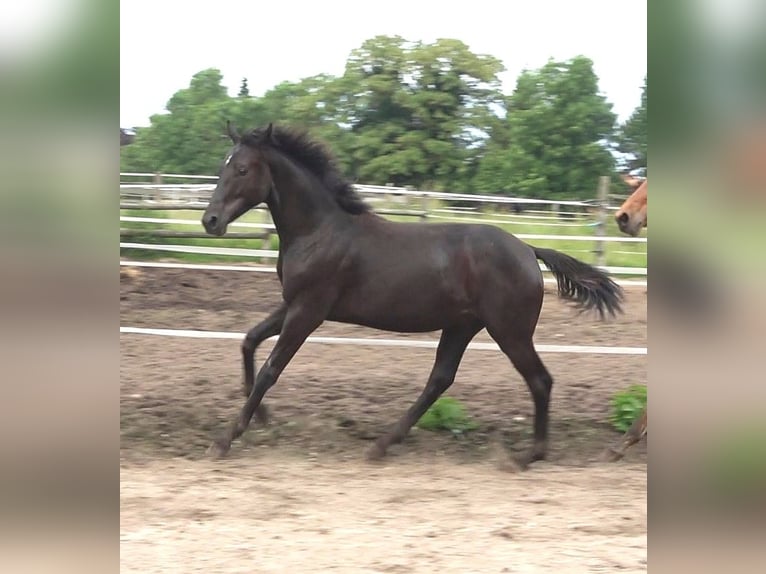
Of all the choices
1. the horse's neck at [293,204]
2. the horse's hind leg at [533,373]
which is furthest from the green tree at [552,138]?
the horse's hind leg at [533,373]

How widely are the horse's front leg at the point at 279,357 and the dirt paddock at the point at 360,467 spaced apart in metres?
0.17

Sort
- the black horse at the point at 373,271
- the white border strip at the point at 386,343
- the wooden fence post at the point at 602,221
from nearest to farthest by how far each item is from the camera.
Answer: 1. the black horse at the point at 373,271
2. the white border strip at the point at 386,343
3. the wooden fence post at the point at 602,221

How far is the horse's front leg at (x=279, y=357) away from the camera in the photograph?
475 cm

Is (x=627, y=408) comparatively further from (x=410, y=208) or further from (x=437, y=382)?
(x=410, y=208)

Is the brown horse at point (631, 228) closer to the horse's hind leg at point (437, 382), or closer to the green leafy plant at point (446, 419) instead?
the green leafy plant at point (446, 419)

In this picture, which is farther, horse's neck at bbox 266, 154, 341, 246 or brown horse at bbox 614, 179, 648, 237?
brown horse at bbox 614, 179, 648, 237

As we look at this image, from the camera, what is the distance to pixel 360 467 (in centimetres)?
474

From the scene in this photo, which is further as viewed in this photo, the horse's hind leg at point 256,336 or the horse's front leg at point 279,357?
the horse's hind leg at point 256,336

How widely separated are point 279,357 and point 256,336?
1.44ft

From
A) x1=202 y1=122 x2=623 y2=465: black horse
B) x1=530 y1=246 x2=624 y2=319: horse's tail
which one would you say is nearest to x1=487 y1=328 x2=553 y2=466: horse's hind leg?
x1=202 y1=122 x2=623 y2=465: black horse

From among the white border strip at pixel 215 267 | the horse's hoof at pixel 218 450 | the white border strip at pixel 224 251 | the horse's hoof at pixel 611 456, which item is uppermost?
the white border strip at pixel 224 251

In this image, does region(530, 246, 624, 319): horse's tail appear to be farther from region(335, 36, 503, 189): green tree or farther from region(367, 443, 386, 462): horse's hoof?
region(335, 36, 503, 189): green tree

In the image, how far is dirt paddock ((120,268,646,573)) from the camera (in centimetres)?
333
